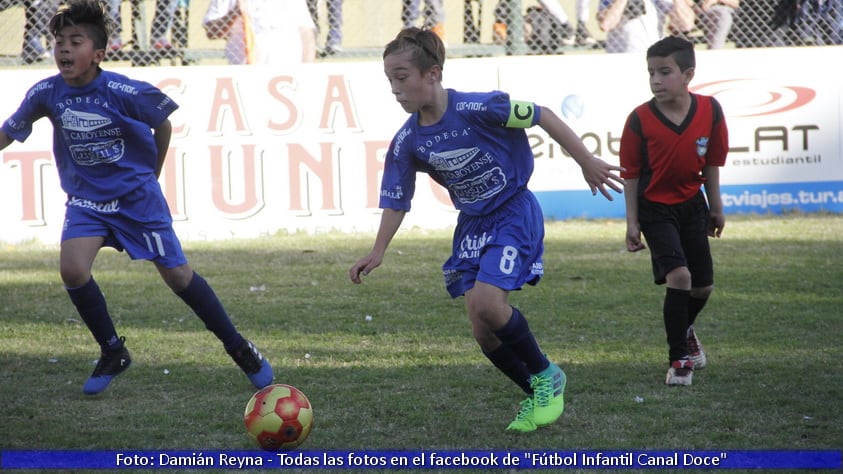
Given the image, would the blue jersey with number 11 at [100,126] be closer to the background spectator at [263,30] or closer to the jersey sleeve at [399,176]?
the jersey sleeve at [399,176]

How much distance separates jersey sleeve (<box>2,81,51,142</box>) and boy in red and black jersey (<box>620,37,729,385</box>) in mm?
2857

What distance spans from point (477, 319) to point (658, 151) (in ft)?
4.94

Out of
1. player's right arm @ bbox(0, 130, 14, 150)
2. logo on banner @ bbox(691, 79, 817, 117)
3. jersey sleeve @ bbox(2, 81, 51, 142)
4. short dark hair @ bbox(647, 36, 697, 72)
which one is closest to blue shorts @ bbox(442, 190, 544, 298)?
short dark hair @ bbox(647, 36, 697, 72)

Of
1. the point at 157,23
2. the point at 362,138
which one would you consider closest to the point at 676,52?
the point at 362,138

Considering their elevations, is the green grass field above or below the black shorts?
below

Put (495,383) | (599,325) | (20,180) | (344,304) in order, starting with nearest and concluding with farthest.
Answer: (495,383)
(599,325)
(344,304)
(20,180)

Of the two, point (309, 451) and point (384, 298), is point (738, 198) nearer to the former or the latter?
point (384, 298)

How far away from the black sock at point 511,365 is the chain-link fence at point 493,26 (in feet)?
24.3

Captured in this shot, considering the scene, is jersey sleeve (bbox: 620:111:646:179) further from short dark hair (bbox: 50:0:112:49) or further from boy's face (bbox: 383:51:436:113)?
short dark hair (bbox: 50:0:112:49)

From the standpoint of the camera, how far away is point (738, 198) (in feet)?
37.0

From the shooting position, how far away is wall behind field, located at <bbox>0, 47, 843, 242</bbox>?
35.3 feet

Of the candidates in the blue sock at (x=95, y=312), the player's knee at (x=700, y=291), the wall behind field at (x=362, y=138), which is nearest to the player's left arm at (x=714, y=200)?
the player's knee at (x=700, y=291)

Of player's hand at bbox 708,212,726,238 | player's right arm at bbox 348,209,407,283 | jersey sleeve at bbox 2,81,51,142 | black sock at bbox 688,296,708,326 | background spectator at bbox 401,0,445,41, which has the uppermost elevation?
jersey sleeve at bbox 2,81,51,142

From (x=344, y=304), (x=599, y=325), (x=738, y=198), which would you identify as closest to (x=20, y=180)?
(x=344, y=304)
